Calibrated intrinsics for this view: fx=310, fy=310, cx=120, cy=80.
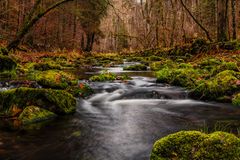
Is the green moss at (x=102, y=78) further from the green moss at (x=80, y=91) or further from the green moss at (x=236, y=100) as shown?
the green moss at (x=236, y=100)

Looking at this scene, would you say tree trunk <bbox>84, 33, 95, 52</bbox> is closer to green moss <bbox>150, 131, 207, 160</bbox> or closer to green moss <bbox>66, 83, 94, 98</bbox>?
green moss <bbox>66, 83, 94, 98</bbox>

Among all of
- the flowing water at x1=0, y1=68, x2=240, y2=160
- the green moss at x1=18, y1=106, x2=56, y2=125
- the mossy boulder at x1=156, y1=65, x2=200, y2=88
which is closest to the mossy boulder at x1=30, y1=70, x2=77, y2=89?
the flowing water at x1=0, y1=68, x2=240, y2=160

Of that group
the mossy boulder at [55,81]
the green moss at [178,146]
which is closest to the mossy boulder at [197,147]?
the green moss at [178,146]

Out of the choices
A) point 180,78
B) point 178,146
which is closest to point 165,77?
point 180,78

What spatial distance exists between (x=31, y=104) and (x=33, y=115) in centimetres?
30

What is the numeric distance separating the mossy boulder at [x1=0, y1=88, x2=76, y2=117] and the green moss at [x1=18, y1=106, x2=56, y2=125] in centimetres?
10

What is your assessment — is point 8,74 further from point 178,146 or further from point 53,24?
point 53,24

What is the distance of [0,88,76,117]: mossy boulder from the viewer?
6.28 metres

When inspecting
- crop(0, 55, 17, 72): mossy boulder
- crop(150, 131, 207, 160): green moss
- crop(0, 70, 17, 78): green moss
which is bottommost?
crop(150, 131, 207, 160): green moss

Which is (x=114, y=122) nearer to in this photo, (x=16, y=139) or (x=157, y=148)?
(x=16, y=139)

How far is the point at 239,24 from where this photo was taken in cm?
3192

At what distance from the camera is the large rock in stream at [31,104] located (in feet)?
20.4

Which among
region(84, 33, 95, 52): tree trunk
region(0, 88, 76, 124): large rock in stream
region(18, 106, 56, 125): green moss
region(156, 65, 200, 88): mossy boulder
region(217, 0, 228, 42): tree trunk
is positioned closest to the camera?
region(18, 106, 56, 125): green moss

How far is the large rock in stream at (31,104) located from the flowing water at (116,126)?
1.05 ft
